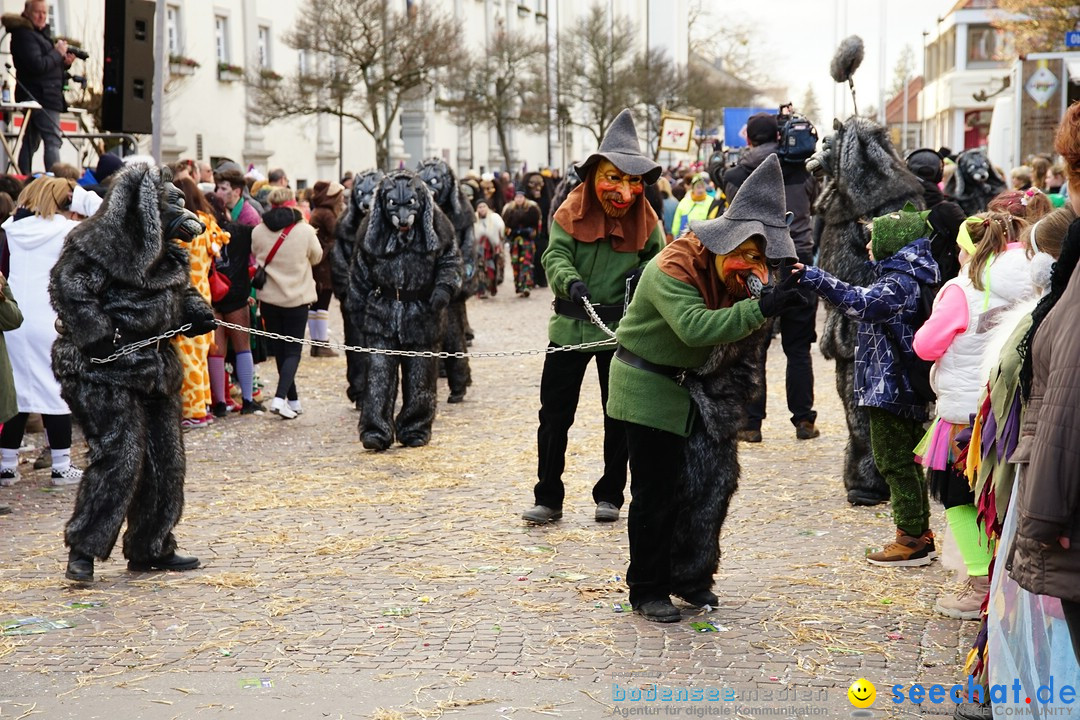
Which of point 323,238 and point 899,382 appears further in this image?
point 323,238

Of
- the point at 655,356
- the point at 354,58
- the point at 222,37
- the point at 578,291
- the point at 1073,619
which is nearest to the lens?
the point at 1073,619

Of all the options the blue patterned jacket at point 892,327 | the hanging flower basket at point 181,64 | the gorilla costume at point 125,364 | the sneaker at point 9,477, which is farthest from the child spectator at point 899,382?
the hanging flower basket at point 181,64

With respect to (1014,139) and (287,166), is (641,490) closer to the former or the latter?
(1014,139)

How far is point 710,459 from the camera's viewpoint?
5.83m

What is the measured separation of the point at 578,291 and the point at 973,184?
6565 millimetres

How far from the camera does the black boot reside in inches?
260

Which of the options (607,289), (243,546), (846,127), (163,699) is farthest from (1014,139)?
(163,699)

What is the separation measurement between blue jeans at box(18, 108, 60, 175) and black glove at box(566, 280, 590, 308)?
968 centimetres

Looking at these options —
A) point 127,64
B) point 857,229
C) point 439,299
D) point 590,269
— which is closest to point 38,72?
point 127,64

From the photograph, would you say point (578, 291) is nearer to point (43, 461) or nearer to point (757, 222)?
point (757, 222)

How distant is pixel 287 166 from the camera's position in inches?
1309

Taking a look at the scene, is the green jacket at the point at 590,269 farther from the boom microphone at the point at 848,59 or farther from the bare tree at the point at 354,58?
the bare tree at the point at 354,58

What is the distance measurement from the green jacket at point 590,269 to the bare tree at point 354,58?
887 inches

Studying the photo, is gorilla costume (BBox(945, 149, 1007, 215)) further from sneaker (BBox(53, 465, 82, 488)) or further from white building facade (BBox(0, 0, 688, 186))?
white building facade (BBox(0, 0, 688, 186))
